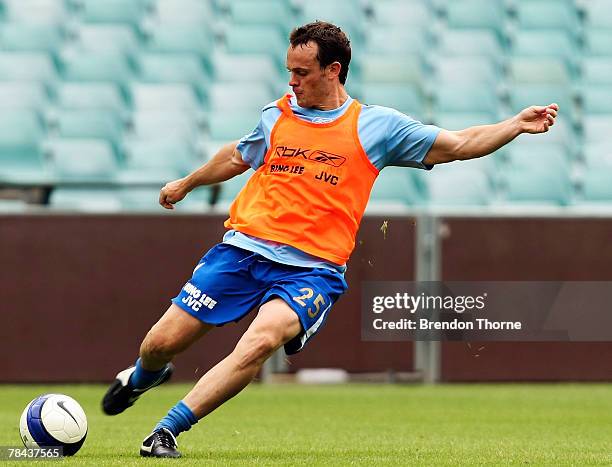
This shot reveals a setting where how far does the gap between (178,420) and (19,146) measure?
10.4 metres

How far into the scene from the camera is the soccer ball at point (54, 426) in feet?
20.6

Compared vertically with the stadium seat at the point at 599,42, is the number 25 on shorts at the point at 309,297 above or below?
below

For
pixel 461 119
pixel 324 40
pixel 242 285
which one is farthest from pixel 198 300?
pixel 461 119

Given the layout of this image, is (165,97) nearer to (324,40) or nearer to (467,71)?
(467,71)

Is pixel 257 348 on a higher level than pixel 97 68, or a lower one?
lower

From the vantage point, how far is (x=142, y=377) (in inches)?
274

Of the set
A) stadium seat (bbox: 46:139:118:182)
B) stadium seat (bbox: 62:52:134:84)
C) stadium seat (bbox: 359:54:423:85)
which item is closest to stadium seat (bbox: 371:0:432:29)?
stadium seat (bbox: 359:54:423:85)

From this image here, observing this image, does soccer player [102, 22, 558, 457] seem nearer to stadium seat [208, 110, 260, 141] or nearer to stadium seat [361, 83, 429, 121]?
stadium seat [208, 110, 260, 141]

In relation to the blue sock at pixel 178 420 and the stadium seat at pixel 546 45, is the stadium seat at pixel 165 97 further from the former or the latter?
the blue sock at pixel 178 420

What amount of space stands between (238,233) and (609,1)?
12.8 meters

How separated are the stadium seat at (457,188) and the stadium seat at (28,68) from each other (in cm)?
540

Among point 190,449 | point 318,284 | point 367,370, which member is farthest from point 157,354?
point 367,370

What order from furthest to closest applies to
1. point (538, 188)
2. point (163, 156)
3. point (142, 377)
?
point (163, 156) < point (538, 188) < point (142, 377)

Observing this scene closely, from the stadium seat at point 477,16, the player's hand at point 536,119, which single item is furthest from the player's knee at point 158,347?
the stadium seat at point 477,16
